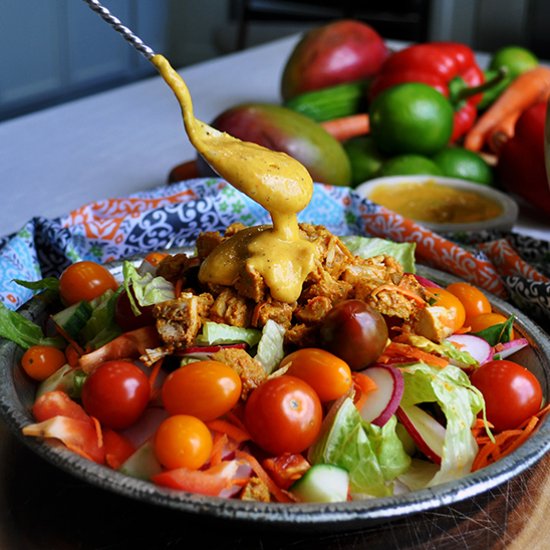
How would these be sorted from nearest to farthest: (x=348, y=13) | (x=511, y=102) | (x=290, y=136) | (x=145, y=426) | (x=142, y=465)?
(x=142, y=465) → (x=145, y=426) → (x=290, y=136) → (x=511, y=102) → (x=348, y=13)

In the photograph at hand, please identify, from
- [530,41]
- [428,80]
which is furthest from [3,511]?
[530,41]

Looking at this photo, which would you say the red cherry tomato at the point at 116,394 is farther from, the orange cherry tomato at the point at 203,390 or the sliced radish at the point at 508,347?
the sliced radish at the point at 508,347

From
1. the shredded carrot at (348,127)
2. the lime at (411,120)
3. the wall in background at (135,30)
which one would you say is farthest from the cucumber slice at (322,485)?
the wall in background at (135,30)

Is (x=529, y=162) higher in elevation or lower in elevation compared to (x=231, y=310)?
lower

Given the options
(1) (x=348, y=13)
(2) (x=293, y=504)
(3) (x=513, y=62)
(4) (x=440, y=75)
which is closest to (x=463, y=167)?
(4) (x=440, y=75)

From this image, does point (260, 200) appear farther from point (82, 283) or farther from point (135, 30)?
point (135, 30)

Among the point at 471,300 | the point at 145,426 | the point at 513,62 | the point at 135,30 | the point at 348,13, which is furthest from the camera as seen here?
the point at 135,30
